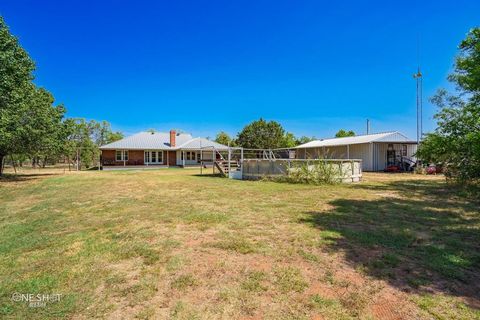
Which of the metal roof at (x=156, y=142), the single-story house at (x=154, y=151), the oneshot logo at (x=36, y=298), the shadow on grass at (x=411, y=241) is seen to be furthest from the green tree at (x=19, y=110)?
the shadow on grass at (x=411, y=241)

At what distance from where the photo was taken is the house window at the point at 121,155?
32.8m

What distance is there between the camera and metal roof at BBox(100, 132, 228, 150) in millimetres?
33031

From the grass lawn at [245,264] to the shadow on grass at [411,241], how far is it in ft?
0.07

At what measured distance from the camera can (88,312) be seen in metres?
2.75

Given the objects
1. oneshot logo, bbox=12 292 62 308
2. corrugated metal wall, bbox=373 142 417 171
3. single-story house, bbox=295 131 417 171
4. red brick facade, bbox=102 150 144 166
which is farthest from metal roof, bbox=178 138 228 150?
oneshot logo, bbox=12 292 62 308

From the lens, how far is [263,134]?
154ft

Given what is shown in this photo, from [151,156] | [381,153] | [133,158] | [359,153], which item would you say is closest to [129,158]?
[133,158]

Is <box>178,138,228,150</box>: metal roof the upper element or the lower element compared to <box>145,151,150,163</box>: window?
upper

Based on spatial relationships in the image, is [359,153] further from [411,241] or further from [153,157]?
[411,241]

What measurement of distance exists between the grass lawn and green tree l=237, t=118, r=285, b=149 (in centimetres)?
3979

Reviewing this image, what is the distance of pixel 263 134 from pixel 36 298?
44676 millimetres

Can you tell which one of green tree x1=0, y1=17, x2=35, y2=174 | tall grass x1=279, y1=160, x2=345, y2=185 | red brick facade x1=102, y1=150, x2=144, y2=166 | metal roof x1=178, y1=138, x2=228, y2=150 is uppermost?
green tree x1=0, y1=17, x2=35, y2=174

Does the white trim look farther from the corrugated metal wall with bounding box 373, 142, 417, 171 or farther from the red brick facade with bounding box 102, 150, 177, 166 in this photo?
the corrugated metal wall with bounding box 373, 142, 417, 171

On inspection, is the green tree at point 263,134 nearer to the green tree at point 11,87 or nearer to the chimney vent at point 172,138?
the chimney vent at point 172,138
